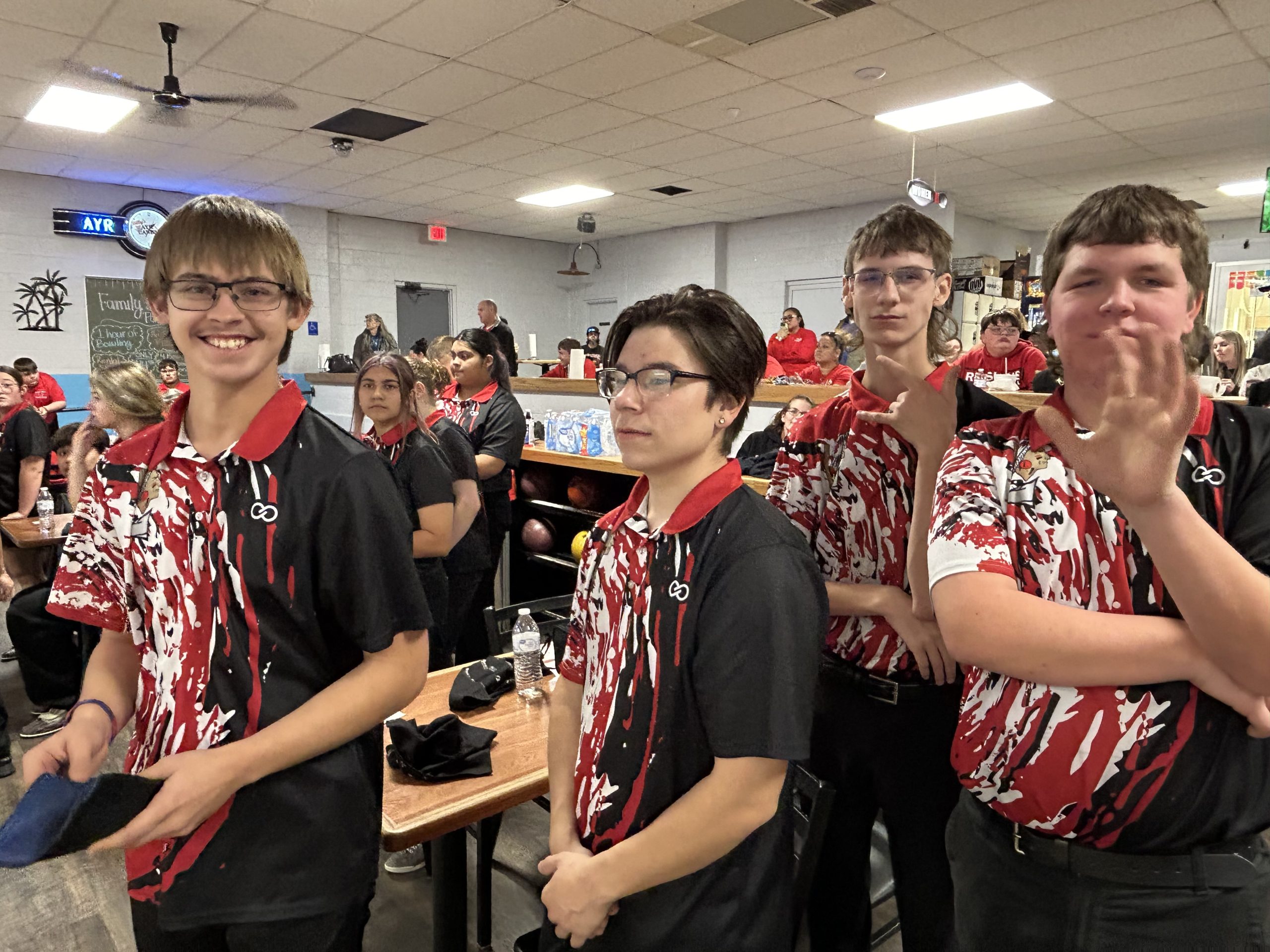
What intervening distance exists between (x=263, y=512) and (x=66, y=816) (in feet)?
1.31

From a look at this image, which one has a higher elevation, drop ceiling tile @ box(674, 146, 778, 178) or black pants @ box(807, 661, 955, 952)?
drop ceiling tile @ box(674, 146, 778, 178)

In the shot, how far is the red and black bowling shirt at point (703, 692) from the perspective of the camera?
1.03 metres

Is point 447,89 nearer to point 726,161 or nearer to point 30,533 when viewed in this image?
point 726,161

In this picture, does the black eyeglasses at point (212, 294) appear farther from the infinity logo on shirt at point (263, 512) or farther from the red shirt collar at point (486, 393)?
the red shirt collar at point (486, 393)

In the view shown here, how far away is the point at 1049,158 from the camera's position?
7250 millimetres

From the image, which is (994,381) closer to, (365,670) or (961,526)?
(961,526)

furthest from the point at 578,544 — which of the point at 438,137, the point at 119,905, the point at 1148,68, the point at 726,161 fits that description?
the point at 726,161

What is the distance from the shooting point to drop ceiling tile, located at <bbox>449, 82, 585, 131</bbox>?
5637 millimetres

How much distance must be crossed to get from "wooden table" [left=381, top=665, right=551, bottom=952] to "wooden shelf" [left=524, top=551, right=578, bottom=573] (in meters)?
2.13

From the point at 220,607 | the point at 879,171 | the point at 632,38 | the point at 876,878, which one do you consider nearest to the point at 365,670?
the point at 220,607

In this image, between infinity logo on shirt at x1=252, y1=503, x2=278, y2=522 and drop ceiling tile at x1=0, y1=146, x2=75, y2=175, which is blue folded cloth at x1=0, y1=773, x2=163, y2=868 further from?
drop ceiling tile at x1=0, y1=146, x2=75, y2=175

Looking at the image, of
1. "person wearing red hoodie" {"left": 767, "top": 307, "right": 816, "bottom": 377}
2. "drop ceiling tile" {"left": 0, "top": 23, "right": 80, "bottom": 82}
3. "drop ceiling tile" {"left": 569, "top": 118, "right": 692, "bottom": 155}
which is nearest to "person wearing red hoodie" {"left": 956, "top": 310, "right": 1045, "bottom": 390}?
"person wearing red hoodie" {"left": 767, "top": 307, "right": 816, "bottom": 377}

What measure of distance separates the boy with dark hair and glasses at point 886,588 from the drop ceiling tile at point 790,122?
481 centimetres

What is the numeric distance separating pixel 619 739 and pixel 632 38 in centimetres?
452
